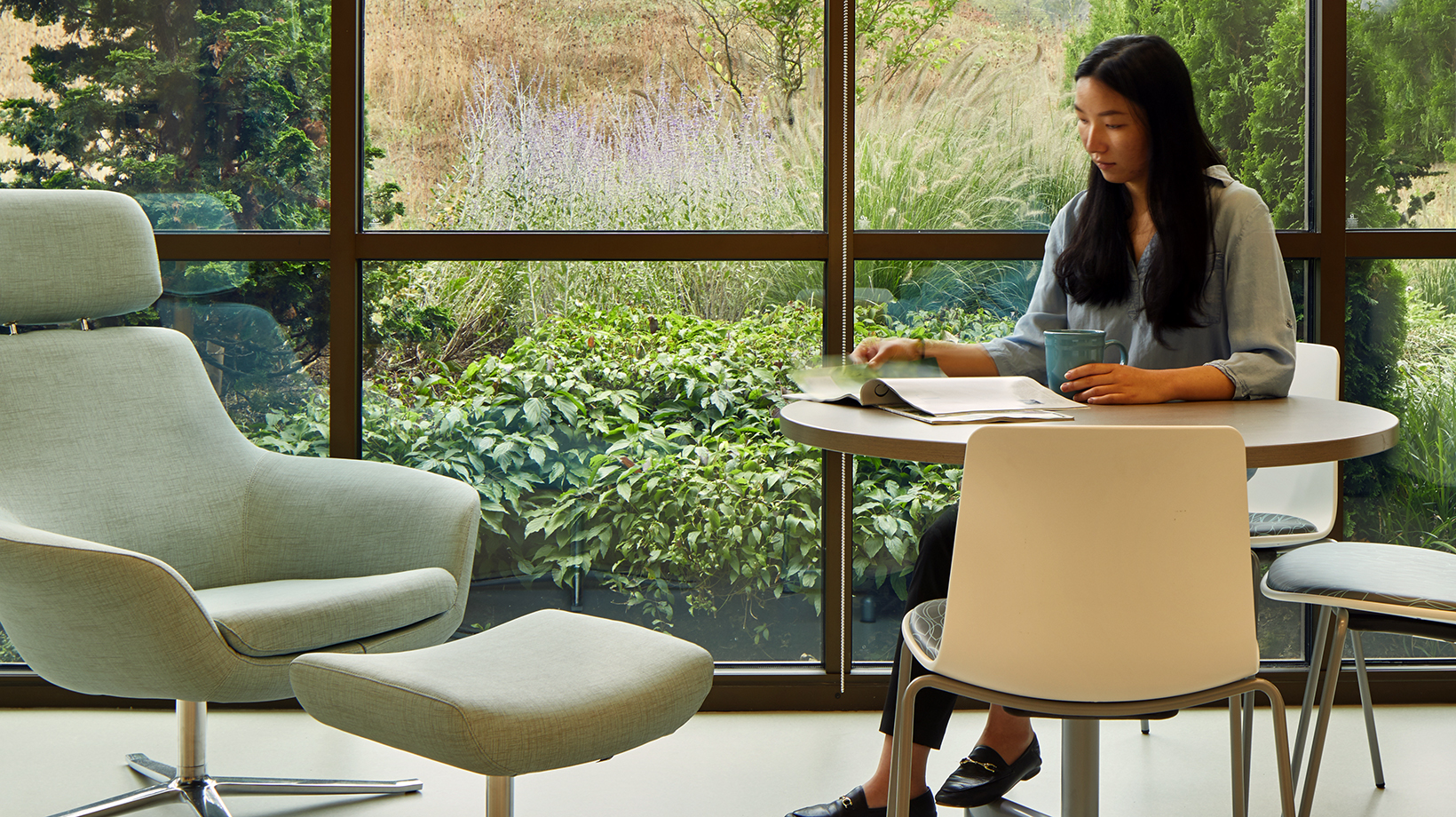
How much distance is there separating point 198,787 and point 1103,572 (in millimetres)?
1681

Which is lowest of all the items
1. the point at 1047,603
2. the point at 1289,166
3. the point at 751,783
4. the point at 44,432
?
the point at 751,783

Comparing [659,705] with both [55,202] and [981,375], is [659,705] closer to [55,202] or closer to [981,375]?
[981,375]

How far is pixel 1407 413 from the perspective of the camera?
267 centimetres

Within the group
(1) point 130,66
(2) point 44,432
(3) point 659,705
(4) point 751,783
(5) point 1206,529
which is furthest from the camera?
(1) point 130,66

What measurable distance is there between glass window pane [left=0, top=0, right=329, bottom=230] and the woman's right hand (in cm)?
140

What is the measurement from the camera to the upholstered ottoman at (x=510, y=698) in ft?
4.13

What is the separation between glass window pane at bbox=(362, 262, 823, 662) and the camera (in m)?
2.59

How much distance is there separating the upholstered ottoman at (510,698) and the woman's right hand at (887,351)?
0.66 m

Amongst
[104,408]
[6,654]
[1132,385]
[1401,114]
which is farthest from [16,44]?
[1401,114]

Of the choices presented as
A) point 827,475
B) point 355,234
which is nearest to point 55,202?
point 355,234

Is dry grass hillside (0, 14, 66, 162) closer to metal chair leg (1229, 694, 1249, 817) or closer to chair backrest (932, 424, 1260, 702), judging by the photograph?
chair backrest (932, 424, 1260, 702)

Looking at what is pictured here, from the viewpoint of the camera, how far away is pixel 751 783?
2.21 m

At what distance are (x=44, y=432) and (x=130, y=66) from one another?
979 millimetres

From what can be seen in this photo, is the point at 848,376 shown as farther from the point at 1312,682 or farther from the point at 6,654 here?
the point at 6,654
